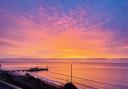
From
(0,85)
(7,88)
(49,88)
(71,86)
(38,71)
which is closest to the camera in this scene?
(7,88)

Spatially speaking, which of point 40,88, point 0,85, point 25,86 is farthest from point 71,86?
point 0,85

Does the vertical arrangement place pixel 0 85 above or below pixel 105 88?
above

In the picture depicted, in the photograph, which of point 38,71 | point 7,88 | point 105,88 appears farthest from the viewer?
point 38,71

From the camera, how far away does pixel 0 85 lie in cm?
538

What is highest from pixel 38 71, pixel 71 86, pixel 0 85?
pixel 0 85

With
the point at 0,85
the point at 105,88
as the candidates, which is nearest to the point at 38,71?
the point at 105,88

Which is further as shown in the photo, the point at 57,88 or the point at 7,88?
the point at 57,88

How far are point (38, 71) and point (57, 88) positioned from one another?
7336 centimetres

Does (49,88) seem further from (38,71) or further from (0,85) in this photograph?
(38,71)

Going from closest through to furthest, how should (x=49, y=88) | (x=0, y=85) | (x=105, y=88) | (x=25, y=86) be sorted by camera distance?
(x=0, y=85)
(x=25, y=86)
(x=49, y=88)
(x=105, y=88)

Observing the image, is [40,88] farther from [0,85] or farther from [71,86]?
[0,85]

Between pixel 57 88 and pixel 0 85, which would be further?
pixel 57 88

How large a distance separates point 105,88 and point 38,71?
5197 centimetres

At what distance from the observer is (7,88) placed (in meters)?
4.82
